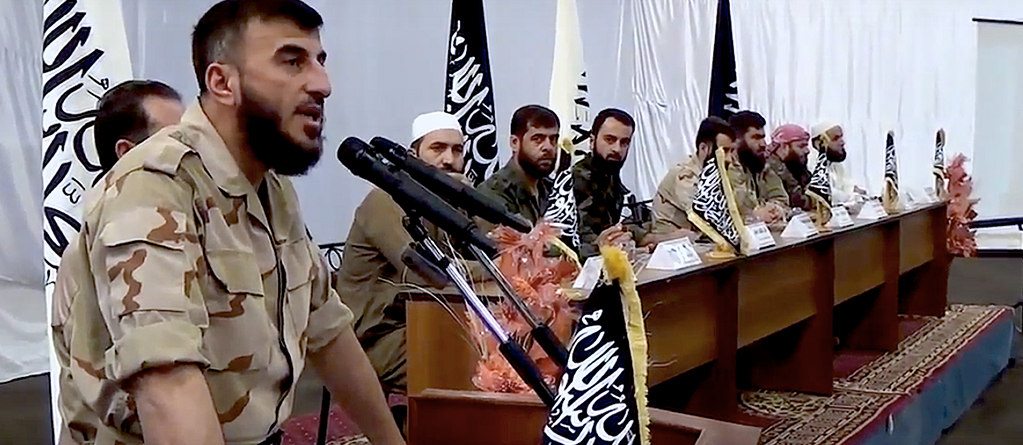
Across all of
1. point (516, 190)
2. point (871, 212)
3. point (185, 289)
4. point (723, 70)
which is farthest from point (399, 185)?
point (723, 70)

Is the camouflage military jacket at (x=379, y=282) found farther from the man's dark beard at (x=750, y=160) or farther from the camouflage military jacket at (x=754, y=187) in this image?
the man's dark beard at (x=750, y=160)

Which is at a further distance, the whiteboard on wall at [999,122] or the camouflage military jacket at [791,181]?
the whiteboard on wall at [999,122]

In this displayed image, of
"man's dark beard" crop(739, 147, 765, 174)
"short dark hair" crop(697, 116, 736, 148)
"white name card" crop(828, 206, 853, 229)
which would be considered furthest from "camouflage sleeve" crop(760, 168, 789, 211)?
"white name card" crop(828, 206, 853, 229)

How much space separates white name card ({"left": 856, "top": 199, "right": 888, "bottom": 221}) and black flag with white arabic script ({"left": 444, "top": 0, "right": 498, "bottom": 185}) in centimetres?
176

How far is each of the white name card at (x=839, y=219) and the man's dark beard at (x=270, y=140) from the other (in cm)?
355

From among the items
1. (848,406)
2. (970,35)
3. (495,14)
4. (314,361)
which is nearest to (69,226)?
(314,361)

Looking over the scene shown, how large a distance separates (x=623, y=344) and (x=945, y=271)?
498 cm

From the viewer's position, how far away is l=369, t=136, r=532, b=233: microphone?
1.47 meters

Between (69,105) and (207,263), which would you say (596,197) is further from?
(207,263)

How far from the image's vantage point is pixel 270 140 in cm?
129

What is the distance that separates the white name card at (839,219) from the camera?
4590mm

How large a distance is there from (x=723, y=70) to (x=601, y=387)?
5.55 meters

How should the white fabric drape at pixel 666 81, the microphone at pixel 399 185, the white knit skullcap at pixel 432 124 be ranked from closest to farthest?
the microphone at pixel 399 185
the white knit skullcap at pixel 432 124
the white fabric drape at pixel 666 81

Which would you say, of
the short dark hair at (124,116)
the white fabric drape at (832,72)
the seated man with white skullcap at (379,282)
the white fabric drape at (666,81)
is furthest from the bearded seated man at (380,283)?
the white fabric drape at (832,72)
